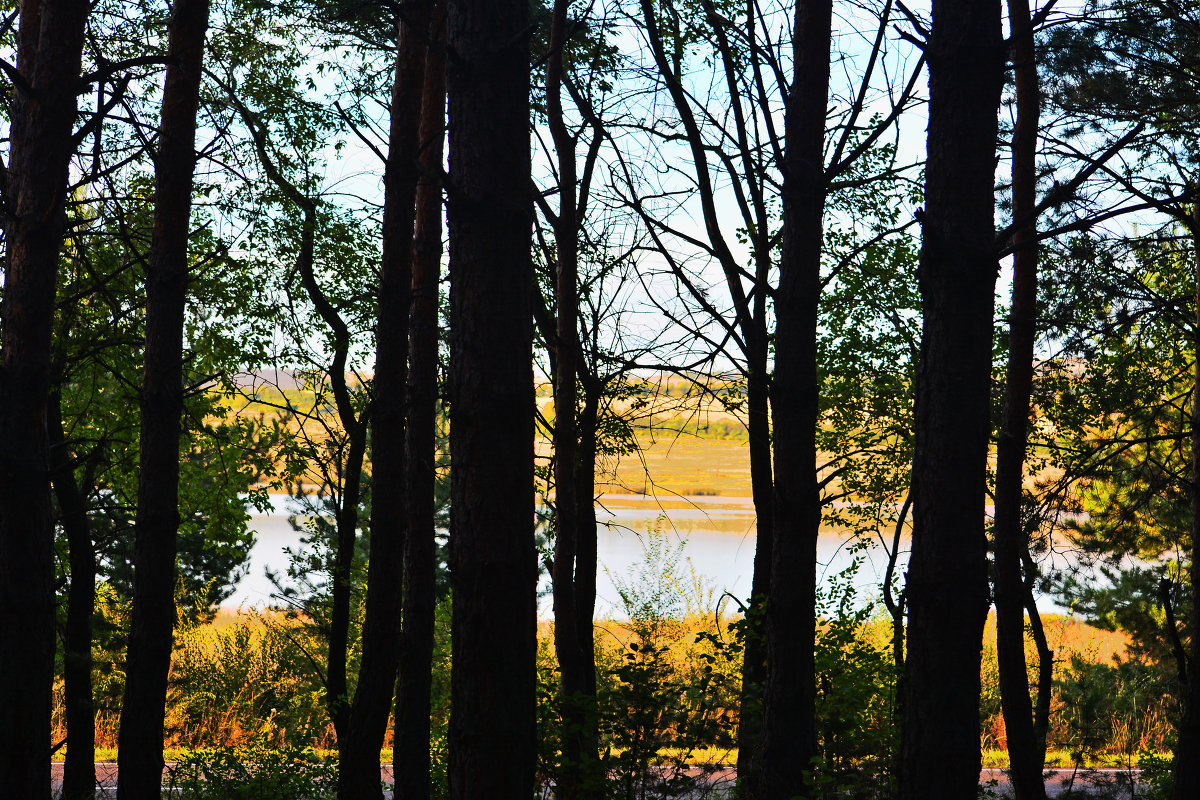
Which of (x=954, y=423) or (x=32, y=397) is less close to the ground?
(x=32, y=397)

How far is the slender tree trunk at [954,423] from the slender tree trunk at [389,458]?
169 inches

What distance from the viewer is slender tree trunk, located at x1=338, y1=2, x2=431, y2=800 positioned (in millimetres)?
6887

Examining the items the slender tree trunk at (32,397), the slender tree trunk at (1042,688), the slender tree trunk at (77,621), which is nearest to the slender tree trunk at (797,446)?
the slender tree trunk at (32,397)

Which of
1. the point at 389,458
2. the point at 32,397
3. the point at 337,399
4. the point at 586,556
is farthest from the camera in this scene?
the point at 337,399

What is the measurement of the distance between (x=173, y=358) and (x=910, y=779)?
501 centimetres

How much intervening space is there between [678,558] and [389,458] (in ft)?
41.3

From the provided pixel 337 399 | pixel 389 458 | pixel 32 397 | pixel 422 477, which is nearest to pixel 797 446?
pixel 389 458

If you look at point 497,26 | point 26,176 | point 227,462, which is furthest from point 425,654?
point 227,462

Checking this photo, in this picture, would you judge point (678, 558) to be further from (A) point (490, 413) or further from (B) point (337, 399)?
(A) point (490, 413)

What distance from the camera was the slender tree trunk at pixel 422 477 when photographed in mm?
7203

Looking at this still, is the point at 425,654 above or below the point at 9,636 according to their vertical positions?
below

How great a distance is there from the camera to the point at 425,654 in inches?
292

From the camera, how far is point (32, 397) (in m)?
4.81

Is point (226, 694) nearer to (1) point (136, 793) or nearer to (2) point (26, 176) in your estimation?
(1) point (136, 793)
